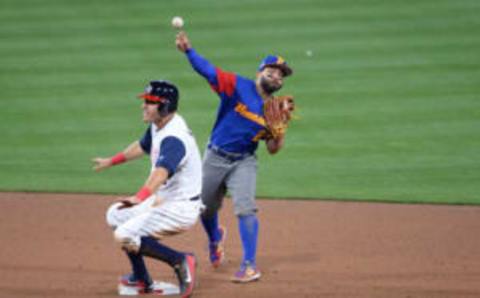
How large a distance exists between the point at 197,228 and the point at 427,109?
205 inches

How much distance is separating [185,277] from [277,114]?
1.52 meters

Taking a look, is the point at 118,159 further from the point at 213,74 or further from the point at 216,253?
the point at 216,253

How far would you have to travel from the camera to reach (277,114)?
834 centimetres

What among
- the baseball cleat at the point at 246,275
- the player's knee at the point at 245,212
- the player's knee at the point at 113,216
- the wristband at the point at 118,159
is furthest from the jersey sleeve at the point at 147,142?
the baseball cleat at the point at 246,275

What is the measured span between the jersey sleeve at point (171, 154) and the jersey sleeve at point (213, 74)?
30.0 inches

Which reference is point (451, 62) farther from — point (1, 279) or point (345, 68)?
point (1, 279)

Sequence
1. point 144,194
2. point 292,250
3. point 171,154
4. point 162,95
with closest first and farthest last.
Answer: point 144,194 → point 171,154 → point 162,95 → point 292,250

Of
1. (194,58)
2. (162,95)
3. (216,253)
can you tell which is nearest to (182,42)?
(194,58)

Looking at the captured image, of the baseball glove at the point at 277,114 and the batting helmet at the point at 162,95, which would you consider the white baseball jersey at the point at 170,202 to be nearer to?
the batting helmet at the point at 162,95

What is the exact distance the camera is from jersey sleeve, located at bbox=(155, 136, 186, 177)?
7633mm

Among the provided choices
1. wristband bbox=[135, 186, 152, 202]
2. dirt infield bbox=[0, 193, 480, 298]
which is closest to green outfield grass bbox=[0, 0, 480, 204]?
dirt infield bbox=[0, 193, 480, 298]

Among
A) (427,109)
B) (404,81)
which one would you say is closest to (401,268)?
(427,109)

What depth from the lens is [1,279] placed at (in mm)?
8344

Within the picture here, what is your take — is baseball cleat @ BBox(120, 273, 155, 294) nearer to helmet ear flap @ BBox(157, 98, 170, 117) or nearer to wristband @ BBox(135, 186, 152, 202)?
wristband @ BBox(135, 186, 152, 202)
